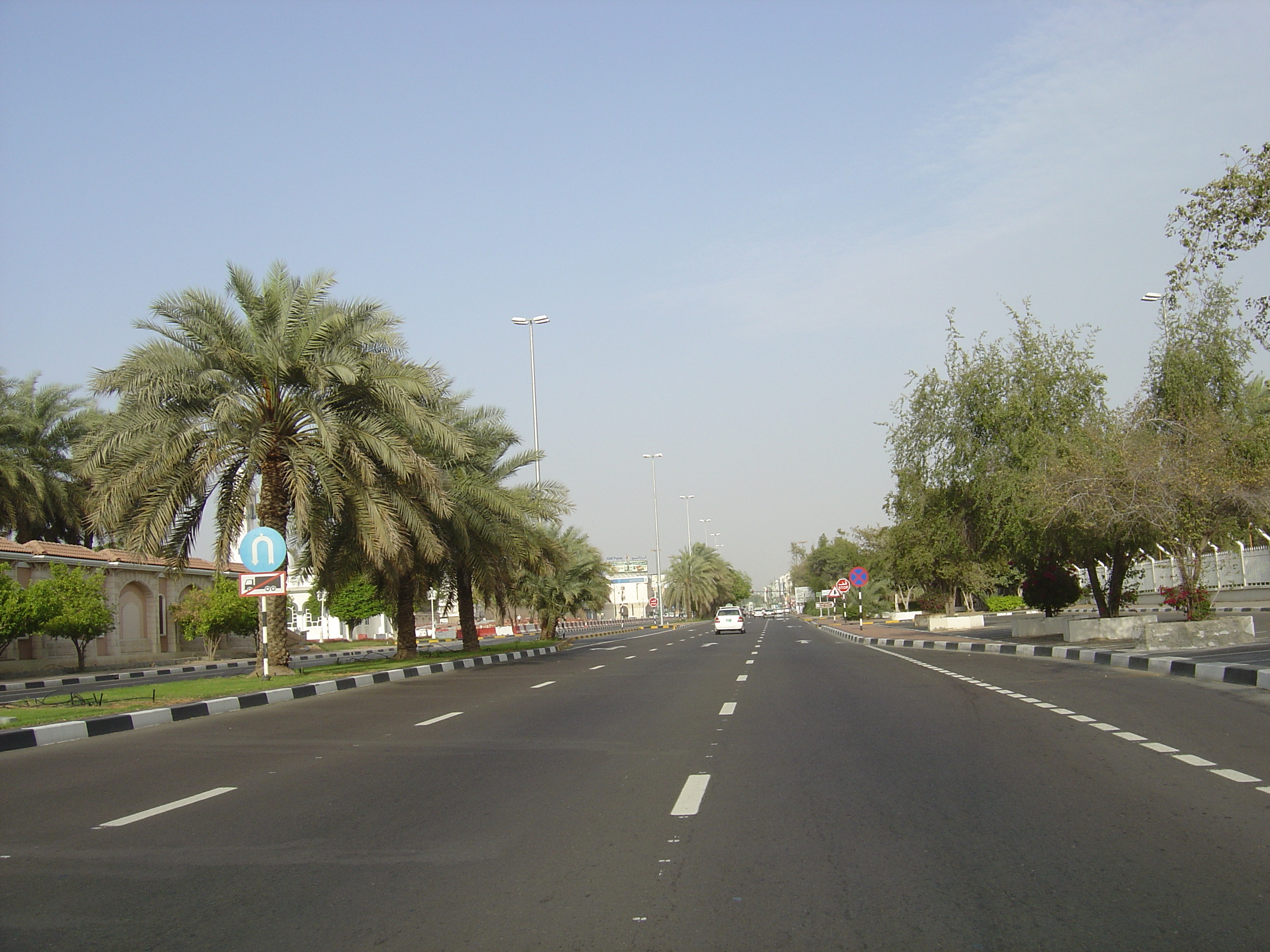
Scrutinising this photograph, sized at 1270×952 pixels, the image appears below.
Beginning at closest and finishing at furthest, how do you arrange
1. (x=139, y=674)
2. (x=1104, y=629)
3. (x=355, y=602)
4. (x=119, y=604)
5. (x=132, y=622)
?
(x=1104, y=629) < (x=139, y=674) < (x=119, y=604) < (x=132, y=622) < (x=355, y=602)

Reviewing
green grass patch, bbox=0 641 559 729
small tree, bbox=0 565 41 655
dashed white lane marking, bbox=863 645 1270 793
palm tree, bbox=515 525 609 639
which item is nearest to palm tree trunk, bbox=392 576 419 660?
green grass patch, bbox=0 641 559 729

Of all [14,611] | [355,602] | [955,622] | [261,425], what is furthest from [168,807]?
[355,602]

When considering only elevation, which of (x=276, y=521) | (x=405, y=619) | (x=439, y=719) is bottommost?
(x=439, y=719)

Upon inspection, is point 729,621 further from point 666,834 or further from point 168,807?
point 666,834

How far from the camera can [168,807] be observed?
7.64m

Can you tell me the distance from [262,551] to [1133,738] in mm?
14568

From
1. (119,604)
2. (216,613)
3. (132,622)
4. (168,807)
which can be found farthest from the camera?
(132,622)

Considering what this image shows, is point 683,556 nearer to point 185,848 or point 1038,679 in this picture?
point 1038,679

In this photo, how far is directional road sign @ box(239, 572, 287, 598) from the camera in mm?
19297

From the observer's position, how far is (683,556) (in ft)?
381

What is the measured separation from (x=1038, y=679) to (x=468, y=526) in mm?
16406

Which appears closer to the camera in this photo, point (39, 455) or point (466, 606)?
point (466, 606)

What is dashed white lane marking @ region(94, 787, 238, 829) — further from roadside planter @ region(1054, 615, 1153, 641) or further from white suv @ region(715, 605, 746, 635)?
white suv @ region(715, 605, 746, 635)

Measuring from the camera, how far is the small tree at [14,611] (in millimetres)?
29234
